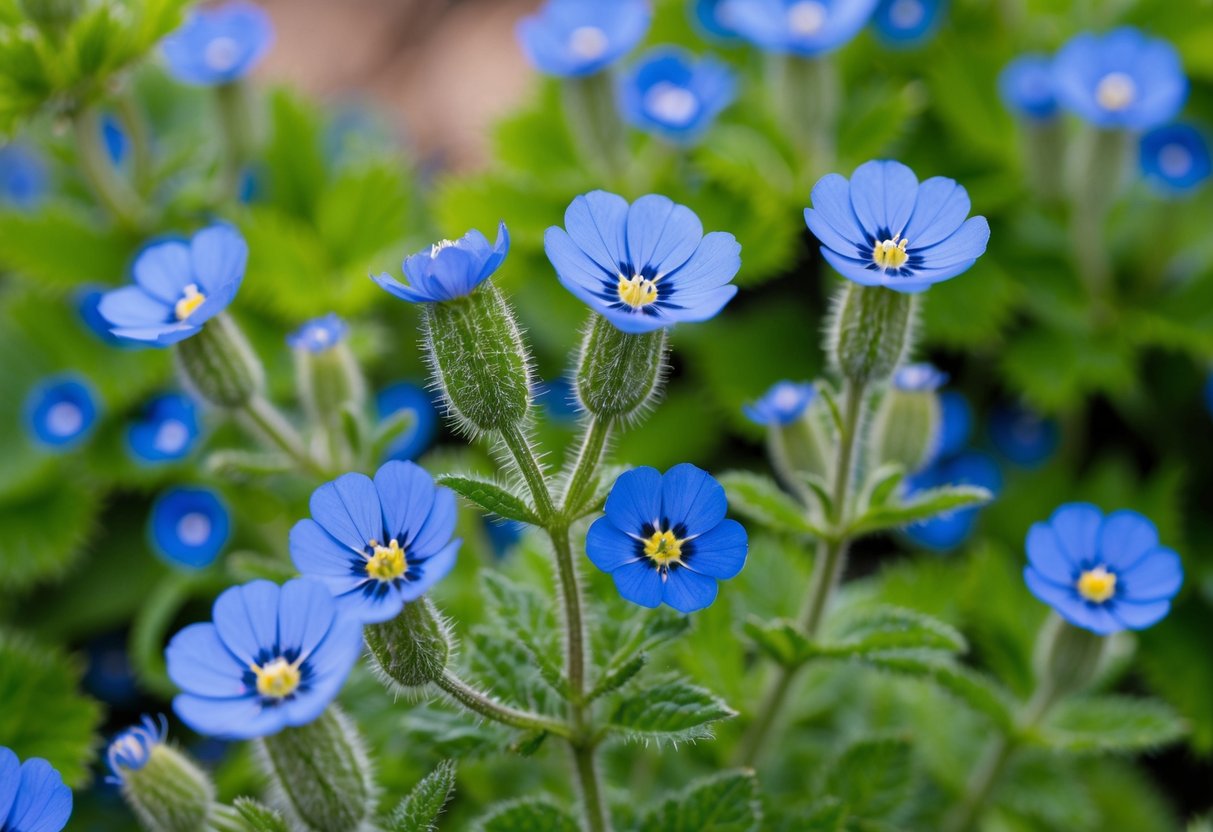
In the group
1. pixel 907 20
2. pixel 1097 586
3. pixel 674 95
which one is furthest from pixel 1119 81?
pixel 1097 586

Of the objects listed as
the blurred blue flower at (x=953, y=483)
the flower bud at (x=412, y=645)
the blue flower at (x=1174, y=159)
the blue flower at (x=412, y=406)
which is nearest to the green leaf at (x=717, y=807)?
the flower bud at (x=412, y=645)

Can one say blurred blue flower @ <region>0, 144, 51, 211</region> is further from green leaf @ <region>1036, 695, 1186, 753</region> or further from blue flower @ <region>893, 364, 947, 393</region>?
green leaf @ <region>1036, 695, 1186, 753</region>

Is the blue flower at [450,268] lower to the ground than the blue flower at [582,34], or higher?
lower

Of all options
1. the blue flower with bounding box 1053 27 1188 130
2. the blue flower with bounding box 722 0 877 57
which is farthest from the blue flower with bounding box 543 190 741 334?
the blue flower with bounding box 1053 27 1188 130

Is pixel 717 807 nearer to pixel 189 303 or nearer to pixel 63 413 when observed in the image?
pixel 189 303

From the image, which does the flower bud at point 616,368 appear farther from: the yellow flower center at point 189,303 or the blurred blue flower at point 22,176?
the blurred blue flower at point 22,176

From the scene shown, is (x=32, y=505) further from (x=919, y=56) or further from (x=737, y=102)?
(x=919, y=56)
